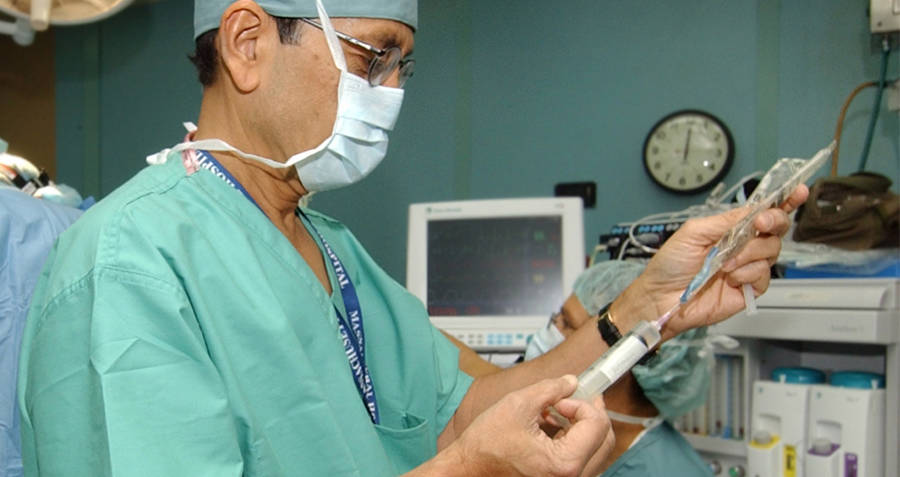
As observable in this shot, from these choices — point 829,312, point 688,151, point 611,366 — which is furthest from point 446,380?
point 688,151

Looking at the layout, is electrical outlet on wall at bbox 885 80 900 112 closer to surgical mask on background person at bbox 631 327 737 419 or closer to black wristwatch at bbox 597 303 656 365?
surgical mask on background person at bbox 631 327 737 419

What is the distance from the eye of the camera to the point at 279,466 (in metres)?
0.76

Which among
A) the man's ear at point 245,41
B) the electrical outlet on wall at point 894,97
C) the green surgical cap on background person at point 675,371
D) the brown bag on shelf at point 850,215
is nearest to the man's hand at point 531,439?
the man's ear at point 245,41

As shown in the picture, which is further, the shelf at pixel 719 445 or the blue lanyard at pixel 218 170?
the shelf at pixel 719 445

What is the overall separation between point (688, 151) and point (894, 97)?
2.15 ft

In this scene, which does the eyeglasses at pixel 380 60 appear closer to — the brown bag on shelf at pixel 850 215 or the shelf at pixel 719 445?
the brown bag on shelf at pixel 850 215

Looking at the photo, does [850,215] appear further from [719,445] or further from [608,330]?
[608,330]

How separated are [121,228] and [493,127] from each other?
2409mm

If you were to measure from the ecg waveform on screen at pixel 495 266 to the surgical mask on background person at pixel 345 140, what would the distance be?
1292 mm

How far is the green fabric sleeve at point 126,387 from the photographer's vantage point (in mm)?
653

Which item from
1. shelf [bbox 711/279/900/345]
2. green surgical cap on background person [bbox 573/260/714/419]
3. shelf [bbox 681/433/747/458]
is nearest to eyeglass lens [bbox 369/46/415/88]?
green surgical cap on background person [bbox 573/260/714/419]

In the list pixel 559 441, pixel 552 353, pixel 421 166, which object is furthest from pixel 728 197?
pixel 559 441

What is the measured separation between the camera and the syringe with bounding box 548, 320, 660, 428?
79 centimetres

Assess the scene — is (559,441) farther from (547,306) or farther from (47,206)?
(547,306)
